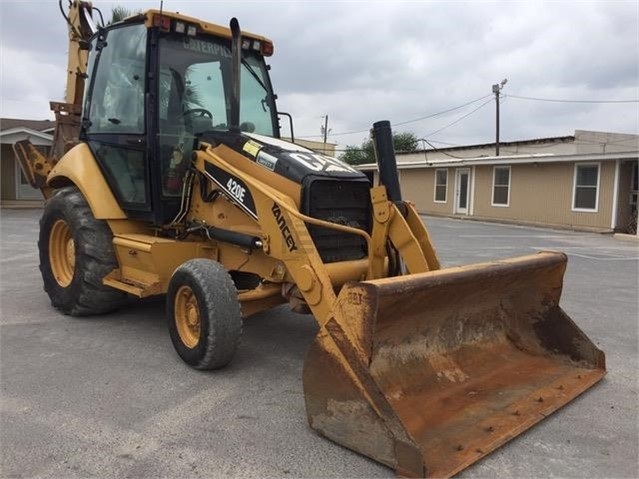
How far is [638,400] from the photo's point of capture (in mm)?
4098

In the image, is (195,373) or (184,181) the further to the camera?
(184,181)

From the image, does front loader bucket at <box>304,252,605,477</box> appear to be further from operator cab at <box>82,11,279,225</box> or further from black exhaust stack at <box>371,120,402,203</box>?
operator cab at <box>82,11,279,225</box>

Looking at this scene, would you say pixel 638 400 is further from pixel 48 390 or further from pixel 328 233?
pixel 48 390

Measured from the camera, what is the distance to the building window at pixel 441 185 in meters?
26.1

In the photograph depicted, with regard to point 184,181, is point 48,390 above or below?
below

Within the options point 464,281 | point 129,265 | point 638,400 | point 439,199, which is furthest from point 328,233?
point 439,199

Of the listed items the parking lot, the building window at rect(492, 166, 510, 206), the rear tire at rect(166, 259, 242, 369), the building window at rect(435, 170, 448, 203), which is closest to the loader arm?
the parking lot

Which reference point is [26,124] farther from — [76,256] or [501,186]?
[76,256]

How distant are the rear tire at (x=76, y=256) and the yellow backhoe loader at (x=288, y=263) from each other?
0.02 meters

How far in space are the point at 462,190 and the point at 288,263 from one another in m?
22.2

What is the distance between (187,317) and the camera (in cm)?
463

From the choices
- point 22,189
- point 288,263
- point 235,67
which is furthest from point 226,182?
point 22,189

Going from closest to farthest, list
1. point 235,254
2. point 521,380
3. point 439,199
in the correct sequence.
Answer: point 521,380 < point 235,254 < point 439,199

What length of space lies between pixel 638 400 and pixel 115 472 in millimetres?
3549
